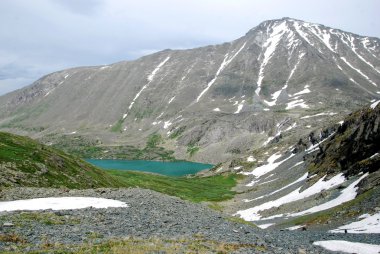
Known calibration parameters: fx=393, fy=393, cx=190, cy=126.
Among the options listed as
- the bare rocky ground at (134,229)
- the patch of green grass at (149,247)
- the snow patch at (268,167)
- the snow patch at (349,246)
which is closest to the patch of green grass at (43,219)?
the bare rocky ground at (134,229)

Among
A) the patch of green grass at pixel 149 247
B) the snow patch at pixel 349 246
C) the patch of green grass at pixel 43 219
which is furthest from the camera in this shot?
the snow patch at pixel 349 246

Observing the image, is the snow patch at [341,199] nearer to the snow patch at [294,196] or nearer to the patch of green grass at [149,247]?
the snow patch at [294,196]

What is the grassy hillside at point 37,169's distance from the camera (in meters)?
54.2

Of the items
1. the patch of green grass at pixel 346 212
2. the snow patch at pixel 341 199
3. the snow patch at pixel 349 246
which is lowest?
the snow patch at pixel 341 199

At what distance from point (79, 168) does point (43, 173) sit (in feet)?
48.3

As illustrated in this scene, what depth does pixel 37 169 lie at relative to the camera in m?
60.1

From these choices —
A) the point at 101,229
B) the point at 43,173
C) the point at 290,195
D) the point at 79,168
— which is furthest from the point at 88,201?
the point at 290,195

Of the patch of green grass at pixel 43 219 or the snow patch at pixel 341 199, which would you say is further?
the snow patch at pixel 341 199

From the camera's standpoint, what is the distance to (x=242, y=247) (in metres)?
25.4

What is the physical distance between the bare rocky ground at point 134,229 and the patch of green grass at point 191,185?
82.2 meters

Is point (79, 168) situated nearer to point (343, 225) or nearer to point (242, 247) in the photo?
point (343, 225)

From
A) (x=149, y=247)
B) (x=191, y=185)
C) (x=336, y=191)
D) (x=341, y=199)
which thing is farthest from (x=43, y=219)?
(x=191, y=185)

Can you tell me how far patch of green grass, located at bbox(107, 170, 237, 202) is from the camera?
415ft

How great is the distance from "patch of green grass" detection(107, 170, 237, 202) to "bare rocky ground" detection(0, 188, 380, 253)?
270ft
